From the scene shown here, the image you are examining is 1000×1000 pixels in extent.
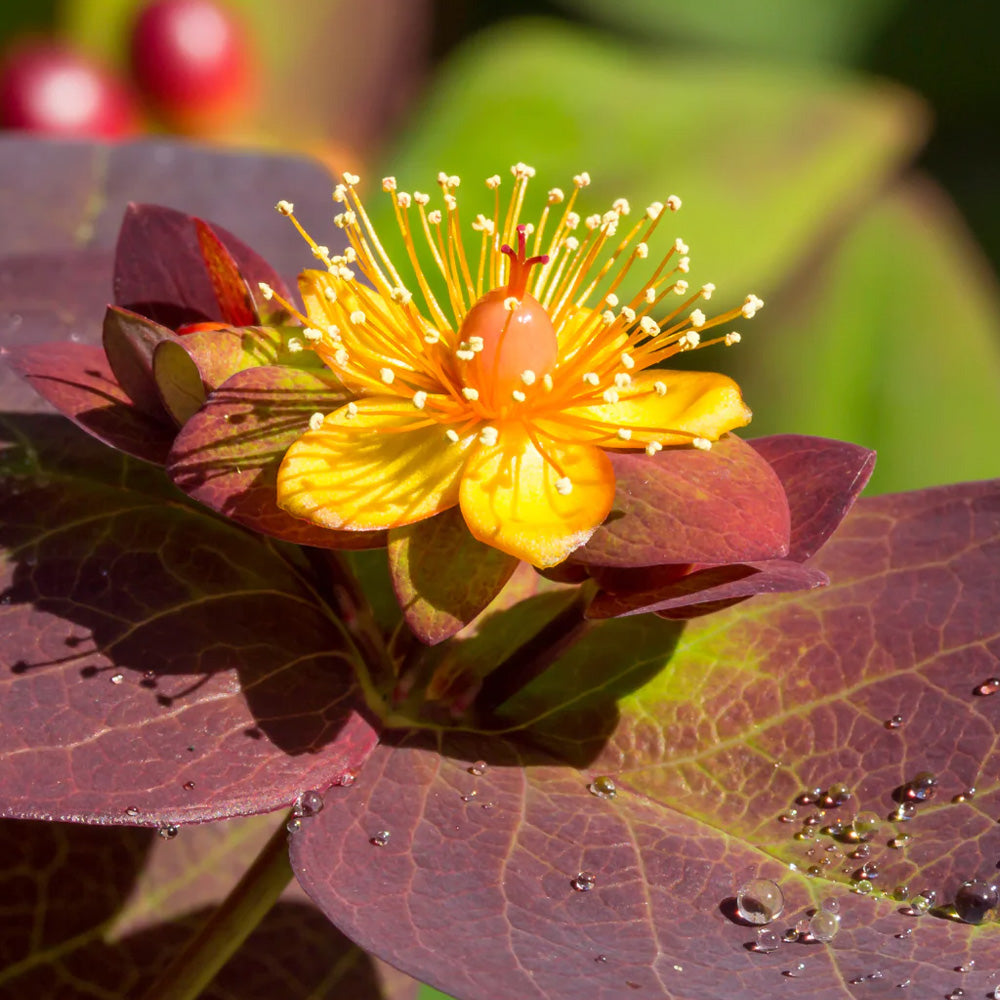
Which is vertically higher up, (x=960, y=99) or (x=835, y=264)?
(x=960, y=99)

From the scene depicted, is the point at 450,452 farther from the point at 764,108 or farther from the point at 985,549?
the point at 764,108

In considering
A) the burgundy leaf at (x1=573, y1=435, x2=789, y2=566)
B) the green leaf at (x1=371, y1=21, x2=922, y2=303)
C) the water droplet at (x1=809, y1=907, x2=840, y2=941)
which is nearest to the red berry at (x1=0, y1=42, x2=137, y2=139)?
the green leaf at (x1=371, y1=21, x2=922, y2=303)

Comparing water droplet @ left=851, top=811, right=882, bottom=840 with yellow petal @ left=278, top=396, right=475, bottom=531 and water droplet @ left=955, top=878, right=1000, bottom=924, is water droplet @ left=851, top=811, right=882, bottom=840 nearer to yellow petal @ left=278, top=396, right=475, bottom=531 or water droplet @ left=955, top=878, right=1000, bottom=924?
water droplet @ left=955, top=878, right=1000, bottom=924

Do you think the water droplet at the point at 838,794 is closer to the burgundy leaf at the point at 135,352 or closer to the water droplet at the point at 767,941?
the water droplet at the point at 767,941

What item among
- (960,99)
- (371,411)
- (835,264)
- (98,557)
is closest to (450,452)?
(371,411)

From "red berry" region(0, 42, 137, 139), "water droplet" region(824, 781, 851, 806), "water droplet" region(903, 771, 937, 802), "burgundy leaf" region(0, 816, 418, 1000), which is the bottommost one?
"burgundy leaf" region(0, 816, 418, 1000)
